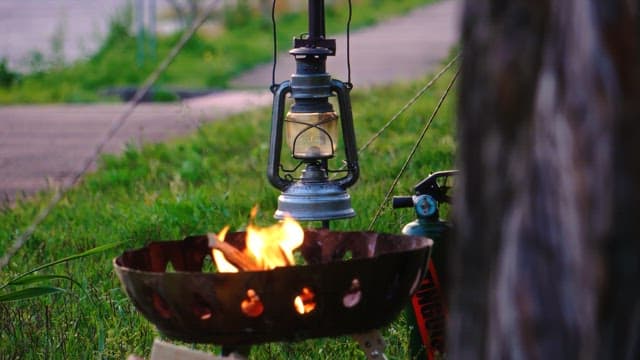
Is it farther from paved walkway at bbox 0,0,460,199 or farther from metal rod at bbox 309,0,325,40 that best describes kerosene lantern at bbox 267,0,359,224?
paved walkway at bbox 0,0,460,199

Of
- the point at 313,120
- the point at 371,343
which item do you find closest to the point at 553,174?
the point at 371,343

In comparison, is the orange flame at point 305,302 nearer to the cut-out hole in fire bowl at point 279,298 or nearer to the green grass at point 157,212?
the cut-out hole in fire bowl at point 279,298

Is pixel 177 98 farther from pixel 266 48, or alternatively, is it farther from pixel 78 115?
pixel 266 48

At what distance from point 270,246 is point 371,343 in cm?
43

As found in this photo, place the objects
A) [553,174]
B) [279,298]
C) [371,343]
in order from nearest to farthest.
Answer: [553,174]
[279,298]
[371,343]

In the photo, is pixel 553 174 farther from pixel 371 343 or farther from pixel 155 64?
pixel 155 64

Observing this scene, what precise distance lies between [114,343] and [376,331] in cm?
144

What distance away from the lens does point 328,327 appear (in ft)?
11.1

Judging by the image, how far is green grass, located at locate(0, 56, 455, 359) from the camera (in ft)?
16.0

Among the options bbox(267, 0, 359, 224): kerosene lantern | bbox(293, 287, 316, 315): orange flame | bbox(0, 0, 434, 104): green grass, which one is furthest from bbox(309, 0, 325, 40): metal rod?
bbox(0, 0, 434, 104): green grass

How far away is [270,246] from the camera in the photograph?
376 cm

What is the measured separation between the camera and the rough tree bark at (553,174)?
88.9 inches

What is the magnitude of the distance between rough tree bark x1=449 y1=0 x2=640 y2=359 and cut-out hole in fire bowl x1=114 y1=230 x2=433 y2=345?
3.08ft

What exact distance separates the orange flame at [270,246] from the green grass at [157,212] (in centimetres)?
96
